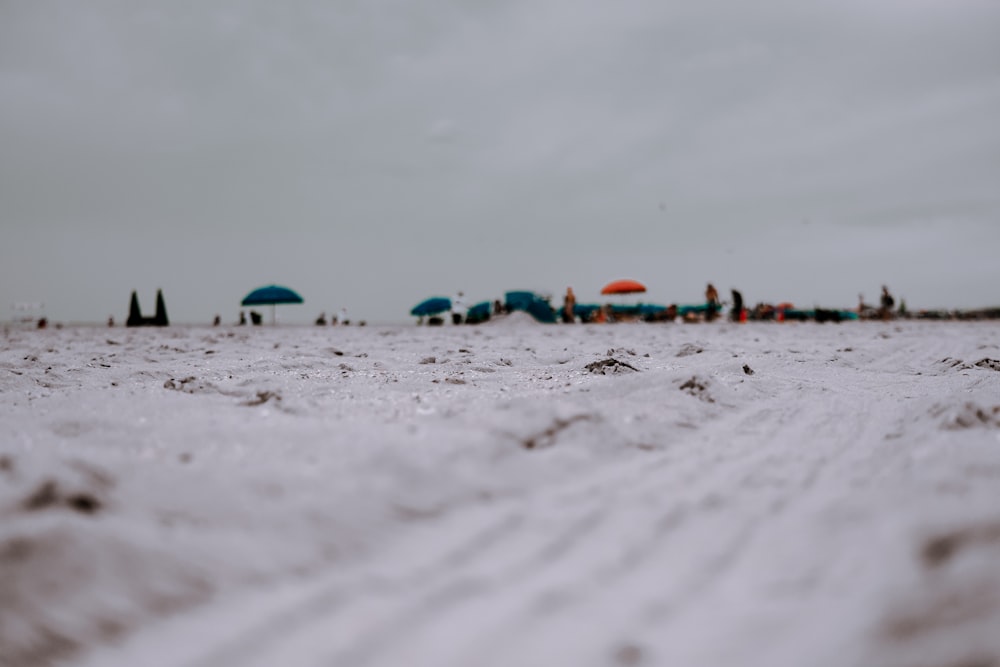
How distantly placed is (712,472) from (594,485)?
378mm

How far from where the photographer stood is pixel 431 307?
2209 centimetres

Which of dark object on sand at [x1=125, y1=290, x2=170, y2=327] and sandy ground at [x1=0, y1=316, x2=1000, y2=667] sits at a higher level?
dark object on sand at [x1=125, y1=290, x2=170, y2=327]

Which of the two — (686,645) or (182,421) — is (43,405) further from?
(686,645)

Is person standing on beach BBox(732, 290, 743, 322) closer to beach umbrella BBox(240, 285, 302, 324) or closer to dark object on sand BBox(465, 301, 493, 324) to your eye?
dark object on sand BBox(465, 301, 493, 324)

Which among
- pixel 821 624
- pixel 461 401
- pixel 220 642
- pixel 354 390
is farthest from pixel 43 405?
pixel 821 624

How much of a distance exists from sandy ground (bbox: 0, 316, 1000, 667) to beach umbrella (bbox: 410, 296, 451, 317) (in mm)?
19662

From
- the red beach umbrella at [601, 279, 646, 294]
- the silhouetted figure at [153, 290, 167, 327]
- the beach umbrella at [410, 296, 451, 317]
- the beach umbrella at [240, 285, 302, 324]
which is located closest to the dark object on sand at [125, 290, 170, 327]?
the silhouetted figure at [153, 290, 167, 327]

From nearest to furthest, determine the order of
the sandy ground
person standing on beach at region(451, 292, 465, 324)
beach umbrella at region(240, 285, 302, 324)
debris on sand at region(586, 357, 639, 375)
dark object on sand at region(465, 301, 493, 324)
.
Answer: the sandy ground, debris on sand at region(586, 357, 639, 375), person standing on beach at region(451, 292, 465, 324), beach umbrella at region(240, 285, 302, 324), dark object on sand at region(465, 301, 493, 324)

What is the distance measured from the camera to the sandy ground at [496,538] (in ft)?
3.37

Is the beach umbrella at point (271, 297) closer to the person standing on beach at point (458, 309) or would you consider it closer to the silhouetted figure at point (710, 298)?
the person standing on beach at point (458, 309)

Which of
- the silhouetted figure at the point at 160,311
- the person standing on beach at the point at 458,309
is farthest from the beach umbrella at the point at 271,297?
the person standing on beach at the point at 458,309

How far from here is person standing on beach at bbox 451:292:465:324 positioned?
699 inches

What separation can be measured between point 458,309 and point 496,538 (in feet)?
54.5

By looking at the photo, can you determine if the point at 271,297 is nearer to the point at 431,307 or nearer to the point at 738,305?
the point at 431,307
